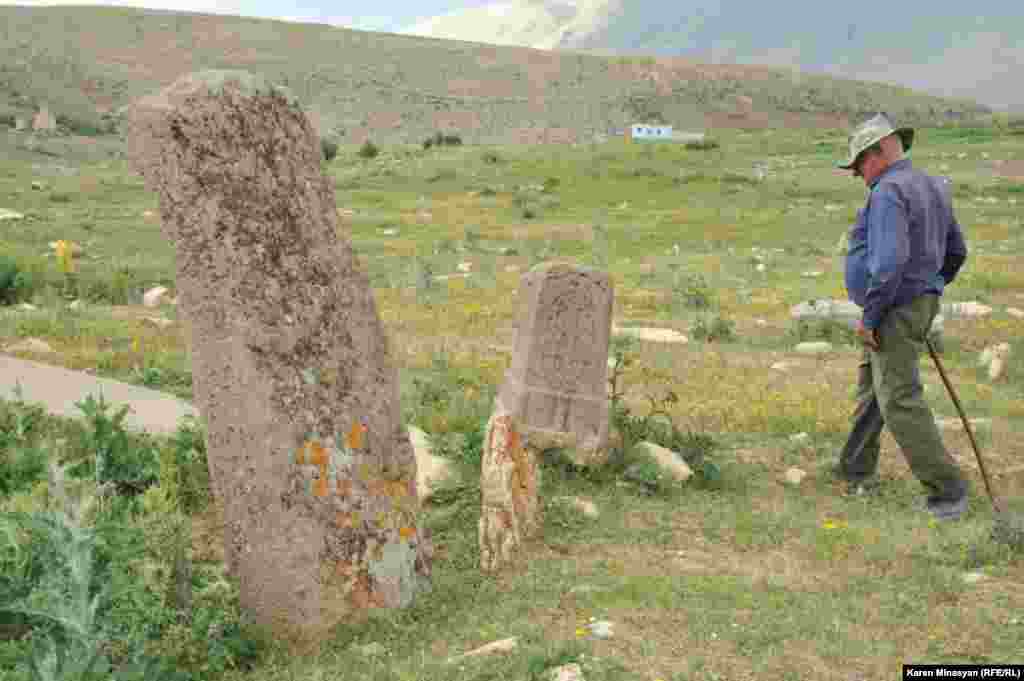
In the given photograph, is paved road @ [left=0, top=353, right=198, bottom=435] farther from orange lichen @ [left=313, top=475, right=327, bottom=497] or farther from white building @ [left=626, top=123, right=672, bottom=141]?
white building @ [left=626, top=123, right=672, bottom=141]

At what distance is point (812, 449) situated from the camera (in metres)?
7.66

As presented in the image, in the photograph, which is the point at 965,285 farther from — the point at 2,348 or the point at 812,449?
the point at 2,348

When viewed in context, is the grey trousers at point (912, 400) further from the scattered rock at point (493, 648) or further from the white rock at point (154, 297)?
the white rock at point (154, 297)

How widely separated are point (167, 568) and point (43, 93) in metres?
50.8

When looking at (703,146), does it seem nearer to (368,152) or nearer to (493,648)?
(368,152)

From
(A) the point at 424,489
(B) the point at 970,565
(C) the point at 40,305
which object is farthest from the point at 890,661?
(C) the point at 40,305

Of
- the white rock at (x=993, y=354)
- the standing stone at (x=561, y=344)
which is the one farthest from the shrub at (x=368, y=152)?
the standing stone at (x=561, y=344)

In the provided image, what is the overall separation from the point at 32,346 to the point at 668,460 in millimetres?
5420

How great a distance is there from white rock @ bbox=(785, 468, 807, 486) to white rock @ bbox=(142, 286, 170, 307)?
7420 mm

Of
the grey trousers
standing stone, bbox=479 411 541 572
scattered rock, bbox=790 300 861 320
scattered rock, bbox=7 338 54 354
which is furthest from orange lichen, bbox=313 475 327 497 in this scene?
scattered rock, bbox=790 300 861 320

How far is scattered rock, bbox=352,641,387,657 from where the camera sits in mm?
4344

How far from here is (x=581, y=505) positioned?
19.9ft

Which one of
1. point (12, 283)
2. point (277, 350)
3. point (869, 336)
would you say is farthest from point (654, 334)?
point (277, 350)

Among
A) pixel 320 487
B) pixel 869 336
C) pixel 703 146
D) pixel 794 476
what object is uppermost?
pixel 703 146
